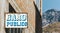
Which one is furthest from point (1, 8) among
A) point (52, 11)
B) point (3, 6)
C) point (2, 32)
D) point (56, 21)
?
point (52, 11)

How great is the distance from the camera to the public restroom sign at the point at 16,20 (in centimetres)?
320

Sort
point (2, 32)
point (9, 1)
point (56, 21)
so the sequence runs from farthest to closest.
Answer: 1. point (56, 21)
2. point (9, 1)
3. point (2, 32)

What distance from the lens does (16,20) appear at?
3217mm

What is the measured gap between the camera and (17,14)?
126 inches

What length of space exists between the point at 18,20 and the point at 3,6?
0.74 ft

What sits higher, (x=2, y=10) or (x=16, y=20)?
(x=2, y=10)

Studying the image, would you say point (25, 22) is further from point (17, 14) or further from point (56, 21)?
point (56, 21)

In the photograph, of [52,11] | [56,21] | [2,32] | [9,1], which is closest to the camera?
[2,32]

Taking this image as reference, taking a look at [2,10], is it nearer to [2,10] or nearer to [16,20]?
[2,10]

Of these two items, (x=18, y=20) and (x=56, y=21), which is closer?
(x=18, y=20)

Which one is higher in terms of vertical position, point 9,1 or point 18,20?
point 9,1

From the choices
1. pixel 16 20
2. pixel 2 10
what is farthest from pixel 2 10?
pixel 16 20

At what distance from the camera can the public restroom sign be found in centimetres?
320

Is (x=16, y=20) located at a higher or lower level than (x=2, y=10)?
lower
